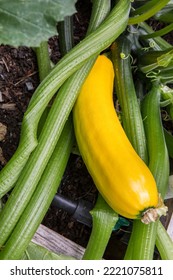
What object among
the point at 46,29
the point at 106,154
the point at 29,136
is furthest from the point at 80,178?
the point at 46,29

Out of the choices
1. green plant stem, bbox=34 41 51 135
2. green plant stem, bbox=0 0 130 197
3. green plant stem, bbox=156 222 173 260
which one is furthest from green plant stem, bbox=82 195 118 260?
green plant stem, bbox=34 41 51 135

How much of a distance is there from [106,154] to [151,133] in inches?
8.5

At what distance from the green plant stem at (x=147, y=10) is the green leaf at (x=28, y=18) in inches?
18.2

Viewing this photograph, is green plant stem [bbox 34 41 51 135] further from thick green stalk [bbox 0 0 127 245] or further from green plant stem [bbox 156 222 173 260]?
green plant stem [bbox 156 222 173 260]

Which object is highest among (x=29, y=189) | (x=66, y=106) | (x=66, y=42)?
(x=66, y=42)

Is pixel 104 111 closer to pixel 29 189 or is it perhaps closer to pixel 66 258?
pixel 29 189

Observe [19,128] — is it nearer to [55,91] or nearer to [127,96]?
[55,91]

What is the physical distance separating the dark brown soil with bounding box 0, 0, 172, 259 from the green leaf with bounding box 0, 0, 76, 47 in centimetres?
58

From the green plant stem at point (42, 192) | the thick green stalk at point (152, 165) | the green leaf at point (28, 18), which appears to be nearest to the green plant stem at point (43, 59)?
the green plant stem at point (42, 192)

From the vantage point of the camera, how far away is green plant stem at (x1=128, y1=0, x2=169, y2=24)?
74.6 inches

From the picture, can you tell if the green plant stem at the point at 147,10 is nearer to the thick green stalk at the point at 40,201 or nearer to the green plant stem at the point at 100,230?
the thick green stalk at the point at 40,201

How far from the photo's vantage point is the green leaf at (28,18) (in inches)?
58.5

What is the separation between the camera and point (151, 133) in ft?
6.58

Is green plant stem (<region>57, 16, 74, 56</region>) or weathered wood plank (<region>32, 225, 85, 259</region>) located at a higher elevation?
green plant stem (<region>57, 16, 74, 56</region>)
